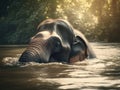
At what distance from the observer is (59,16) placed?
4884 centimetres

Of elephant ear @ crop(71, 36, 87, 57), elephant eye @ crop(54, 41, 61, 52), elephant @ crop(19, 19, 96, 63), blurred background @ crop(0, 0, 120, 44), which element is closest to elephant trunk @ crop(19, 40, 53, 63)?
elephant @ crop(19, 19, 96, 63)

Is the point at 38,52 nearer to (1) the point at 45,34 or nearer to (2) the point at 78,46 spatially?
(1) the point at 45,34

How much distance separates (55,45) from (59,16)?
34.8 metres

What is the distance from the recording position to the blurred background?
4728 cm

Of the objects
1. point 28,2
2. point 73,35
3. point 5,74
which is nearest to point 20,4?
point 28,2

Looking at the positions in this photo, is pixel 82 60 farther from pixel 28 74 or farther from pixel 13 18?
pixel 13 18

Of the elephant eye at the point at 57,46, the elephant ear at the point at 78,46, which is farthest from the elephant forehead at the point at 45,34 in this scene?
the elephant ear at the point at 78,46

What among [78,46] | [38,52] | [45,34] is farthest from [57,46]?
[78,46]

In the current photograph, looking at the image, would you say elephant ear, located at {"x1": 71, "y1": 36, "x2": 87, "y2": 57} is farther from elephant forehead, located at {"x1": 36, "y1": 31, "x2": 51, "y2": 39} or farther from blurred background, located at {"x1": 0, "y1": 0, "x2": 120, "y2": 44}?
blurred background, located at {"x1": 0, "y1": 0, "x2": 120, "y2": 44}

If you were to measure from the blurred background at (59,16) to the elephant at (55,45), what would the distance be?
93.4 ft

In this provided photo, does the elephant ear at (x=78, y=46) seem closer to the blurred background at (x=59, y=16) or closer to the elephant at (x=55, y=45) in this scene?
the elephant at (x=55, y=45)

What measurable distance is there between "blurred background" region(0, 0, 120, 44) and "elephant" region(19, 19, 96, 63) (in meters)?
28.5

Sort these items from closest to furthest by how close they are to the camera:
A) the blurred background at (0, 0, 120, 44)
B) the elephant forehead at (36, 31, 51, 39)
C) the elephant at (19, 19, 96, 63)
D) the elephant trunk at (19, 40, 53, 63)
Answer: the elephant trunk at (19, 40, 53, 63) < the elephant at (19, 19, 96, 63) < the elephant forehead at (36, 31, 51, 39) < the blurred background at (0, 0, 120, 44)

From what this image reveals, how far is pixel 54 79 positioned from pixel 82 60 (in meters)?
6.02
